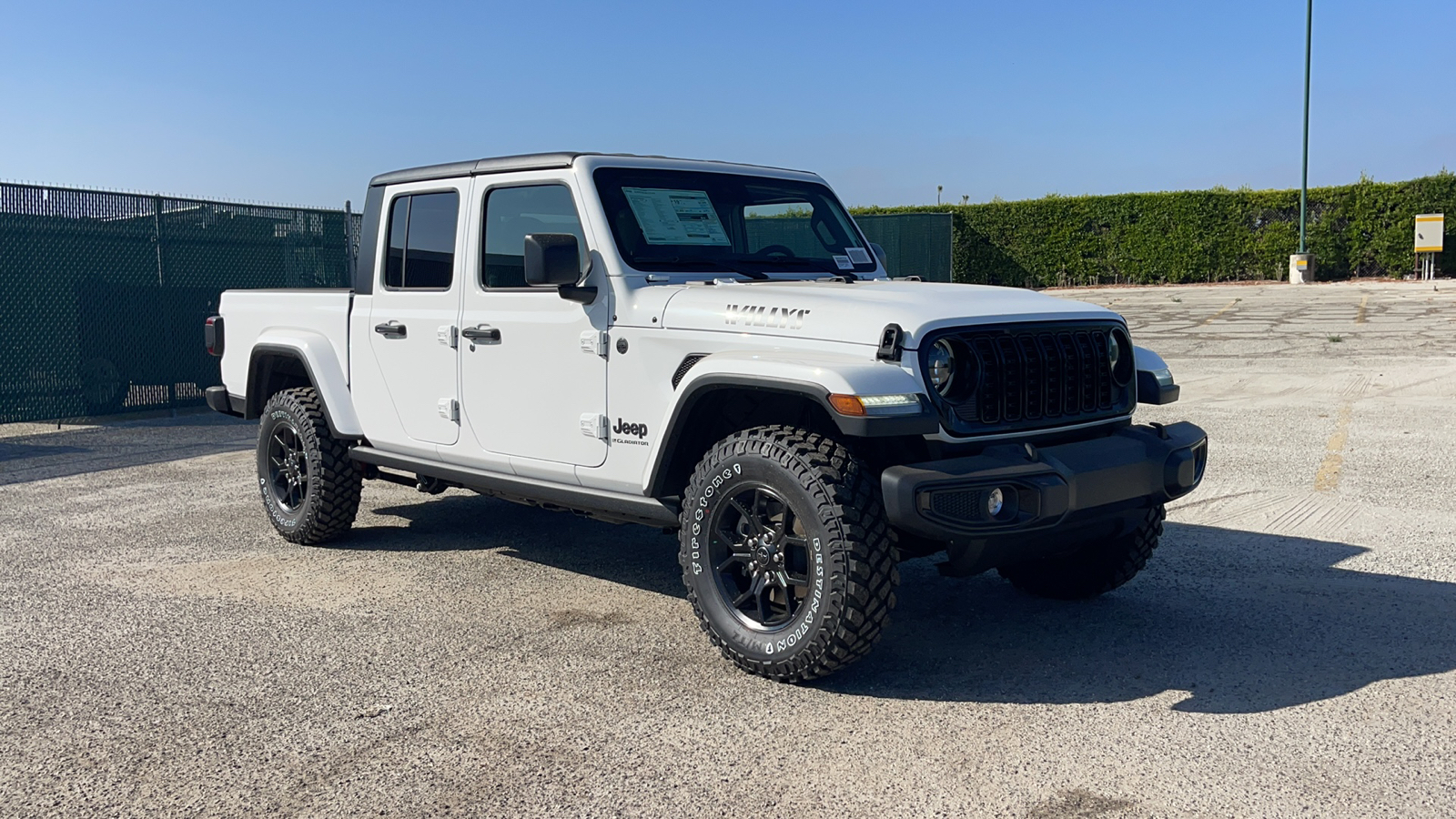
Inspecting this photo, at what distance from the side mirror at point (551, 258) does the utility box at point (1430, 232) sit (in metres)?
30.3

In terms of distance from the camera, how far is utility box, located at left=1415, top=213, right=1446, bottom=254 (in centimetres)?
2931

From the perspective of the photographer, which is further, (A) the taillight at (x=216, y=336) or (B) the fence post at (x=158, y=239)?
(B) the fence post at (x=158, y=239)

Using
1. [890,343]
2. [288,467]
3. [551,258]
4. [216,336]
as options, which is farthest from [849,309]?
[216,336]

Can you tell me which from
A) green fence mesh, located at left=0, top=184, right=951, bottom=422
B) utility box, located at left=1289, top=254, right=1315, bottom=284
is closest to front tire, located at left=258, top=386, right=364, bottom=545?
green fence mesh, located at left=0, top=184, right=951, bottom=422

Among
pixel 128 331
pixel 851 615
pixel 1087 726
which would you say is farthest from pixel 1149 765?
pixel 128 331

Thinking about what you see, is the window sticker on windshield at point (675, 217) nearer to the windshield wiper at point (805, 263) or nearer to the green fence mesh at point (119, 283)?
the windshield wiper at point (805, 263)

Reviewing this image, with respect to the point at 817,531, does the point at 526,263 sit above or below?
above

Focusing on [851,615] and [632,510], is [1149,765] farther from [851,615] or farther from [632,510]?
[632,510]

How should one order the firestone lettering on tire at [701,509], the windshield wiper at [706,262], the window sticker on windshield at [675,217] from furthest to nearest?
the window sticker on windshield at [675,217], the windshield wiper at [706,262], the firestone lettering on tire at [701,509]

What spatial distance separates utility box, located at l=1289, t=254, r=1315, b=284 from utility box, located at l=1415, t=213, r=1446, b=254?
8.12 ft

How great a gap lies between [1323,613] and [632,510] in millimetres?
2878

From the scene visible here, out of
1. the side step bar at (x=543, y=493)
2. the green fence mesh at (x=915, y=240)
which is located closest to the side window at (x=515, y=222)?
the side step bar at (x=543, y=493)

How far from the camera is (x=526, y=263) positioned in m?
4.73

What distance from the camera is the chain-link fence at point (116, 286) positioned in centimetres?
1159
